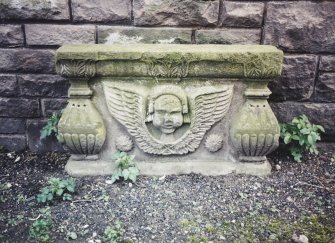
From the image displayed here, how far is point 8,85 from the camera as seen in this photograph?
321 centimetres

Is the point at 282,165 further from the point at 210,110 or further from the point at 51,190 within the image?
the point at 51,190

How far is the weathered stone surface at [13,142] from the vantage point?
3.37 metres

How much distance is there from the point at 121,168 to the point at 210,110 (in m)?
0.79

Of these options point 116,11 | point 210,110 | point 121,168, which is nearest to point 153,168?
point 121,168

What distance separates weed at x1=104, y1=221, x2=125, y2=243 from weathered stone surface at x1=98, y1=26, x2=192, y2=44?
1.47 meters

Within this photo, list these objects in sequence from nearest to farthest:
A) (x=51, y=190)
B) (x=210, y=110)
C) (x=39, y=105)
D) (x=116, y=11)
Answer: (x=51, y=190) < (x=210, y=110) < (x=116, y=11) < (x=39, y=105)

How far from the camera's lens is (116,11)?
3.02 metres

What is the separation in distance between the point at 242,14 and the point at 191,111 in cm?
92

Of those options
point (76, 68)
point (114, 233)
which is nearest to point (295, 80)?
point (76, 68)

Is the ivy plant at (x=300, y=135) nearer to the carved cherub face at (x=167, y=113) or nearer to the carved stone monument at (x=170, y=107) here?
the carved stone monument at (x=170, y=107)

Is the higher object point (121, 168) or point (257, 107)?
point (257, 107)

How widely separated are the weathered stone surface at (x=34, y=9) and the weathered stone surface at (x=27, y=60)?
27 centimetres

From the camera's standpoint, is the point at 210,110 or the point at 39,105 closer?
the point at 210,110

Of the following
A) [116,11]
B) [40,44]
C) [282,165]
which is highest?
[116,11]
